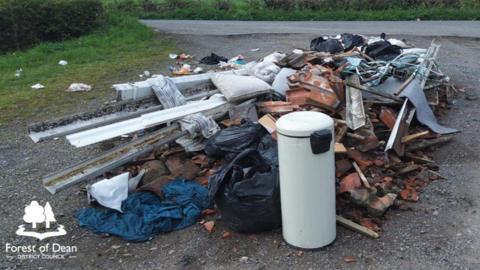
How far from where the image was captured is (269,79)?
6699 mm

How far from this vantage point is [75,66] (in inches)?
448

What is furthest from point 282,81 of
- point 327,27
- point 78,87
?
point 327,27

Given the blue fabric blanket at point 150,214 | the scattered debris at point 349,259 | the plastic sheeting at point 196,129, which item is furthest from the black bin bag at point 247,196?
the plastic sheeting at point 196,129

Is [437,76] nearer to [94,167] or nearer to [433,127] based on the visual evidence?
[433,127]

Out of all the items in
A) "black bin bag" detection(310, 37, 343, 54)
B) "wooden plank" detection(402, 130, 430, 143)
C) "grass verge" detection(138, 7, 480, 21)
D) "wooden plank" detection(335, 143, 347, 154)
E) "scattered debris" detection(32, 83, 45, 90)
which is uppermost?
"grass verge" detection(138, 7, 480, 21)

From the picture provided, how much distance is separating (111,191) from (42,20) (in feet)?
32.2

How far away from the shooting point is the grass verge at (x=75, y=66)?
8641mm

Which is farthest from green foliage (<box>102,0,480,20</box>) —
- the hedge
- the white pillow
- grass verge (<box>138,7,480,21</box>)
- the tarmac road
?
the white pillow

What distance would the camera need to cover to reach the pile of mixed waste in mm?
4359

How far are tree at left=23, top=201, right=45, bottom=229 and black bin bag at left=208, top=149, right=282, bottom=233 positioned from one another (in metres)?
1.76

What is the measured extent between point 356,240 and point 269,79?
121 inches

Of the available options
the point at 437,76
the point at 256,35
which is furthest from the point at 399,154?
the point at 256,35

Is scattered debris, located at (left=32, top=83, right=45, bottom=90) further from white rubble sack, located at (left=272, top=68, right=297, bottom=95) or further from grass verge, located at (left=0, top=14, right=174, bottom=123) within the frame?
white rubble sack, located at (left=272, top=68, right=297, bottom=95)

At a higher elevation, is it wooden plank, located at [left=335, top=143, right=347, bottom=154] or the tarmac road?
the tarmac road
